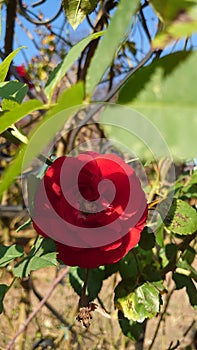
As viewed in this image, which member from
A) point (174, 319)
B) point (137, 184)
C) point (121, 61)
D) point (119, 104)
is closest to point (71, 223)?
point (137, 184)

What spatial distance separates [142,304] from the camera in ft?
1.89

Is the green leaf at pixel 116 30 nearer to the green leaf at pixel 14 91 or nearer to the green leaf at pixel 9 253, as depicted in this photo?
the green leaf at pixel 14 91

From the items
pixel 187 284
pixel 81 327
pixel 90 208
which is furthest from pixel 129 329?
pixel 81 327

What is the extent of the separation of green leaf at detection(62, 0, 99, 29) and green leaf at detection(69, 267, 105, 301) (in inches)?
12.8

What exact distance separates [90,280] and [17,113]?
1.50 feet

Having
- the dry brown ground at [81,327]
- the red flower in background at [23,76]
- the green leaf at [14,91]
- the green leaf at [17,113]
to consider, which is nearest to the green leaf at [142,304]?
the green leaf at [14,91]

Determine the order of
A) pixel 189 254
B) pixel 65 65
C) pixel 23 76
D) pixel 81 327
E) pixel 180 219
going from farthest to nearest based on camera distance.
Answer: pixel 81 327
pixel 23 76
pixel 189 254
pixel 180 219
pixel 65 65

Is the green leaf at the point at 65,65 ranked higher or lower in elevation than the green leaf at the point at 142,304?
higher

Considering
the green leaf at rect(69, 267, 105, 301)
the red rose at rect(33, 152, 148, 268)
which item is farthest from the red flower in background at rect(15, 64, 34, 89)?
the red rose at rect(33, 152, 148, 268)

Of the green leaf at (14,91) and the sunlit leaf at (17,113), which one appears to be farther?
Answer: the green leaf at (14,91)

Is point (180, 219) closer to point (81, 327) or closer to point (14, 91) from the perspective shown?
point (14, 91)

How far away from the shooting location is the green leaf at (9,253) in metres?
0.49

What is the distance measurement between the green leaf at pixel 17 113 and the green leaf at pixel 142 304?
42 centimetres

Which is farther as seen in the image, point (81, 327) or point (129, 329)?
point (81, 327)
